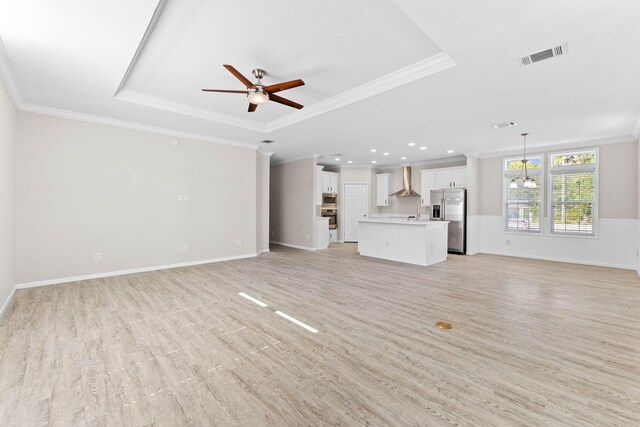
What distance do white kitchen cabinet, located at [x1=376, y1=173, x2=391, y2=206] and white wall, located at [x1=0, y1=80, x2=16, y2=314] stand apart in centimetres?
901

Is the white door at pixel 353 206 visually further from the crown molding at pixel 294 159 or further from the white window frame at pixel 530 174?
the white window frame at pixel 530 174

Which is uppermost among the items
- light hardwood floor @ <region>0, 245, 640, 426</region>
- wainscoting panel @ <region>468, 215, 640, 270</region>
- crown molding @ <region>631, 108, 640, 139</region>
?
crown molding @ <region>631, 108, 640, 139</region>

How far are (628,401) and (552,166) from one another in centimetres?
661

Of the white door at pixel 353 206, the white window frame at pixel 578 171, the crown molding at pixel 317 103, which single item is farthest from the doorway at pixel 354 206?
the white window frame at pixel 578 171

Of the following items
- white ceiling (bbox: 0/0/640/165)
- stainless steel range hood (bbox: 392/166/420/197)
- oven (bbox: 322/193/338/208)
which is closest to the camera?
white ceiling (bbox: 0/0/640/165)

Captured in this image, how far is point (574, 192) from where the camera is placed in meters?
6.52

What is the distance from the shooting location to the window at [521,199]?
7.05 metres

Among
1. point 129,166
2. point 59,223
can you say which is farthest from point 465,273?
point 59,223

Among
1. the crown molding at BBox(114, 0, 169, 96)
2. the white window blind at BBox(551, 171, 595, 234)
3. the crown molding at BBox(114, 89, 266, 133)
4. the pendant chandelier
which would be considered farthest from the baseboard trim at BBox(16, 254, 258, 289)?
the white window blind at BBox(551, 171, 595, 234)

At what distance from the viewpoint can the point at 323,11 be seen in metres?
2.36

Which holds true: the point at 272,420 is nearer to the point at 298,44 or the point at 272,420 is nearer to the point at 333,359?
the point at 333,359

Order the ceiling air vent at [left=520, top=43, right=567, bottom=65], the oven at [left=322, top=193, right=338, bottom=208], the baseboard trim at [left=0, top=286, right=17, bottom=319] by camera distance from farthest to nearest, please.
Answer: the oven at [left=322, top=193, right=338, bottom=208], the baseboard trim at [left=0, top=286, right=17, bottom=319], the ceiling air vent at [left=520, top=43, right=567, bottom=65]

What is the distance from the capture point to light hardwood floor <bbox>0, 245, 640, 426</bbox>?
1.73 metres

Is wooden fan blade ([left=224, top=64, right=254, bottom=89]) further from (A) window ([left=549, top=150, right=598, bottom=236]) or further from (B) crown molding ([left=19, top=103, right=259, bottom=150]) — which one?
(A) window ([left=549, top=150, right=598, bottom=236])
